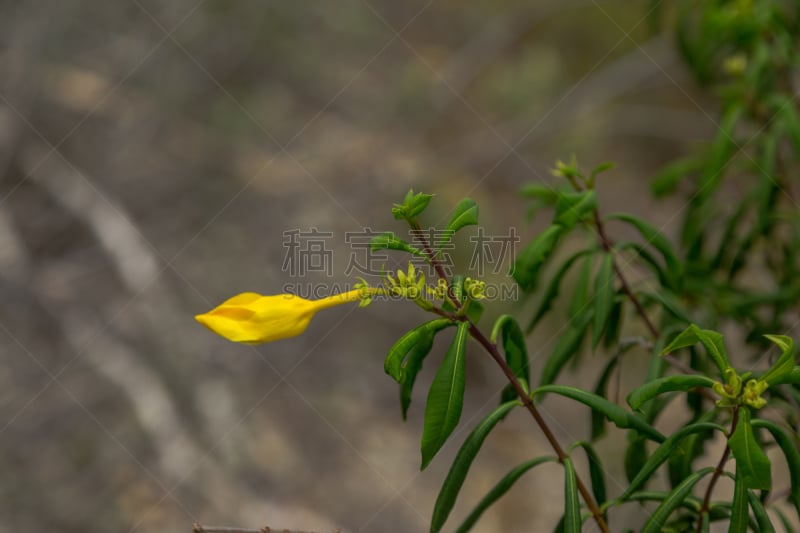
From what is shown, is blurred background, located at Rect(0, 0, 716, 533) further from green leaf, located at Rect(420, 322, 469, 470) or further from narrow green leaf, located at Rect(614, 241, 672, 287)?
green leaf, located at Rect(420, 322, 469, 470)

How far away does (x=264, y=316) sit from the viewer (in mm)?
617

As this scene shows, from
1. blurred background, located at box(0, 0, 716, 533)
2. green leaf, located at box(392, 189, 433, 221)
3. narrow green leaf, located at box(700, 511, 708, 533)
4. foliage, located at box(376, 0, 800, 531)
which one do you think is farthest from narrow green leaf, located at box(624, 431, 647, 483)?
blurred background, located at box(0, 0, 716, 533)

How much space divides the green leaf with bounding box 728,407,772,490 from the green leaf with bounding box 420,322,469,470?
0.25m

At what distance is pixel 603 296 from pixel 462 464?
0.33 meters

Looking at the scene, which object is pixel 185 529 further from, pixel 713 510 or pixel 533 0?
A: pixel 533 0

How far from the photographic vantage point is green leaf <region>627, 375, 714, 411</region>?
0.62 metres

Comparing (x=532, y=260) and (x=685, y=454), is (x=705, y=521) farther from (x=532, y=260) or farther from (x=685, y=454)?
(x=532, y=260)

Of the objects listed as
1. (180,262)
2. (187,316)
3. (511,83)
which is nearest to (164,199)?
(180,262)

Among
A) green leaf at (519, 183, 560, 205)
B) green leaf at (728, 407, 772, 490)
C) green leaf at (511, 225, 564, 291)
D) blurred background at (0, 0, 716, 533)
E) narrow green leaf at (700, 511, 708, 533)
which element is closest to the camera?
green leaf at (728, 407, 772, 490)

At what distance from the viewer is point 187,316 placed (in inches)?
97.8

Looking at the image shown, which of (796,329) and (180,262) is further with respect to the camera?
(180,262)

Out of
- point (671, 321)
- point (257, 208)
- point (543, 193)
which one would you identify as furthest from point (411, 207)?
point (257, 208)

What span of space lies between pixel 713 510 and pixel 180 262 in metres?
2.28

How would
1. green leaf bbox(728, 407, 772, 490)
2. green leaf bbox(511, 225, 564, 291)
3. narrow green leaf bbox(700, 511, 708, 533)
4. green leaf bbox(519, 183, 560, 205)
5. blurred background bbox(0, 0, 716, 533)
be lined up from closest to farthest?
green leaf bbox(728, 407, 772, 490) < narrow green leaf bbox(700, 511, 708, 533) < green leaf bbox(511, 225, 564, 291) < green leaf bbox(519, 183, 560, 205) < blurred background bbox(0, 0, 716, 533)
